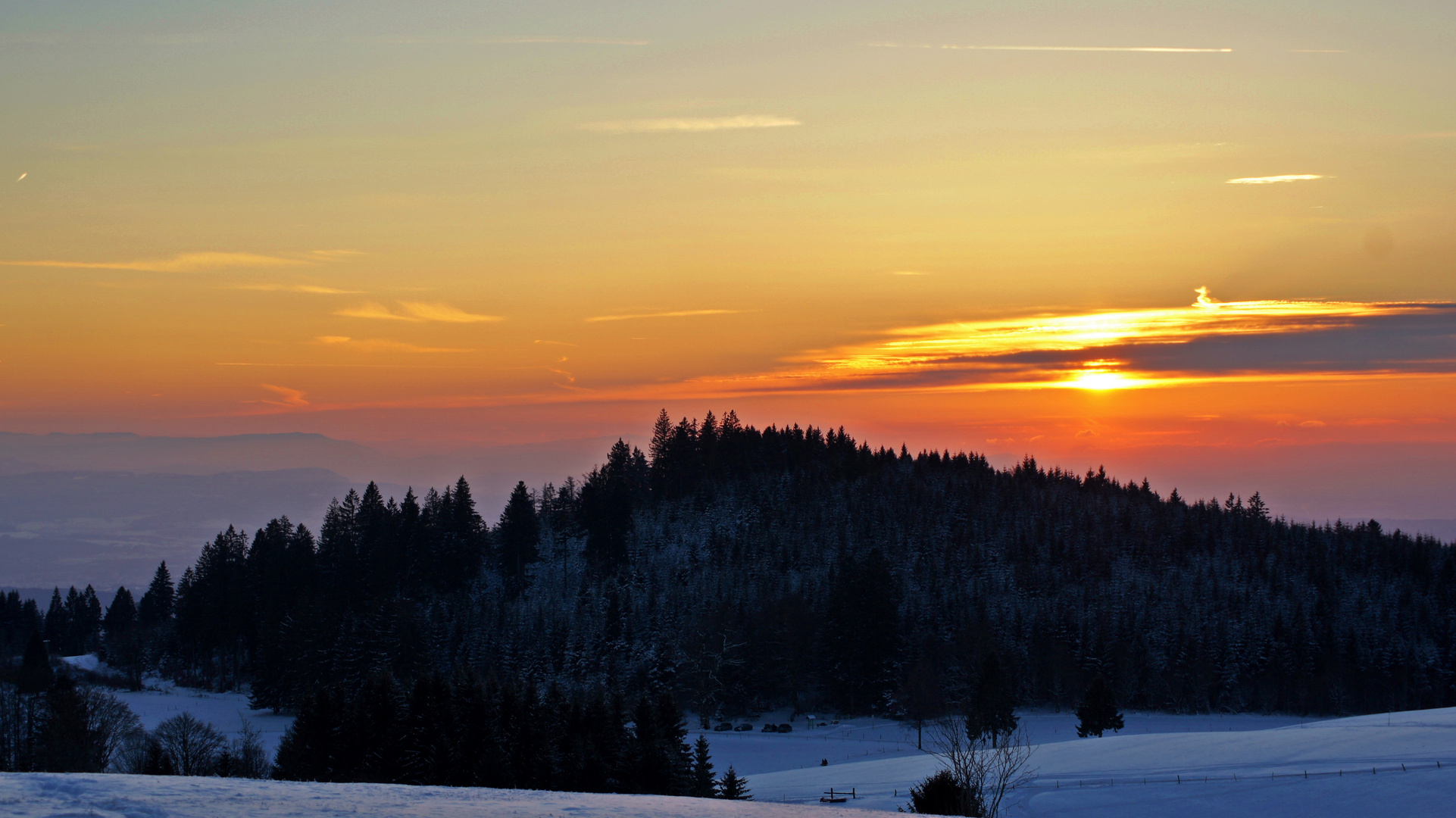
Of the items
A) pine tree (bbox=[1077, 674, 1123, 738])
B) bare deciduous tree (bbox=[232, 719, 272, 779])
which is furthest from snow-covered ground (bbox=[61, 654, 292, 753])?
pine tree (bbox=[1077, 674, 1123, 738])

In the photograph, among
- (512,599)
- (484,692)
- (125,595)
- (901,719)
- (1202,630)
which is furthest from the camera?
(125,595)

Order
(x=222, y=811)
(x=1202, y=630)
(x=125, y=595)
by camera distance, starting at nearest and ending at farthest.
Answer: (x=222, y=811)
(x=1202, y=630)
(x=125, y=595)

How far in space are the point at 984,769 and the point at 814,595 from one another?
3312 inches

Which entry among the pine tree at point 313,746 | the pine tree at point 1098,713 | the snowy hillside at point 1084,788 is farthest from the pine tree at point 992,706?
the pine tree at point 313,746

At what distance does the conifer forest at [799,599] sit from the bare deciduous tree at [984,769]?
25.2 metres

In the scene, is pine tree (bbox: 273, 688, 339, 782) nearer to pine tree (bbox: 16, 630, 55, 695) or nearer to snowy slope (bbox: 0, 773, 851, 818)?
snowy slope (bbox: 0, 773, 851, 818)

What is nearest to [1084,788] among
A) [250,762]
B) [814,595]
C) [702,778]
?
[702,778]

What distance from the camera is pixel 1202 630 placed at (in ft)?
407

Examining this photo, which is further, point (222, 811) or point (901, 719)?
point (901, 719)

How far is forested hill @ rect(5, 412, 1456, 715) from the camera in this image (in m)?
111

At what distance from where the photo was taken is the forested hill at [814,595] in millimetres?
111062

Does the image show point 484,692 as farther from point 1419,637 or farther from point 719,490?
point 1419,637

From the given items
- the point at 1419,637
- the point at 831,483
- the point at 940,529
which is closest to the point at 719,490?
the point at 831,483

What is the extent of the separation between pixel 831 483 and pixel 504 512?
5548 cm
